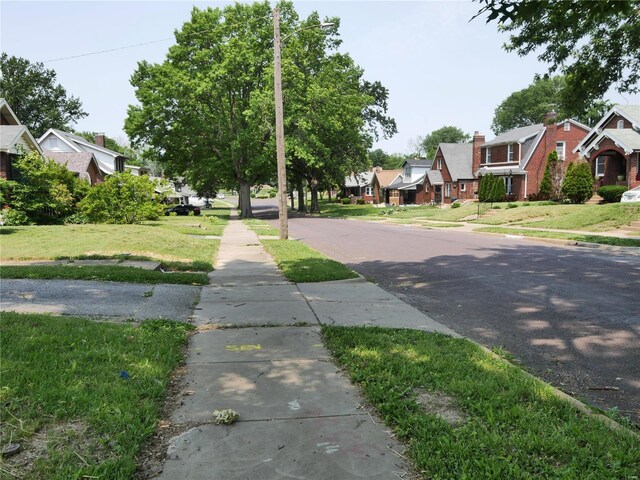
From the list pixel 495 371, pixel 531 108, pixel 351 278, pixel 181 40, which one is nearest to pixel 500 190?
pixel 181 40

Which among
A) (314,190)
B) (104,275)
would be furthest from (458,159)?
(104,275)

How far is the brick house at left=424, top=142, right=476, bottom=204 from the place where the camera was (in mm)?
55469

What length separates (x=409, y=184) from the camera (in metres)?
70.4

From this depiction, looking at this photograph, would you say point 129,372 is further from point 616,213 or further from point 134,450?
point 616,213

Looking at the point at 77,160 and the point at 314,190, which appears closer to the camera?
the point at 77,160

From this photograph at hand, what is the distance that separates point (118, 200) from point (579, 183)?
30.9 meters

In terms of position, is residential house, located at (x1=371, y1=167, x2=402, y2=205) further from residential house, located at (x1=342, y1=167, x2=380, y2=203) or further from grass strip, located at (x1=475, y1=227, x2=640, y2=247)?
grass strip, located at (x1=475, y1=227, x2=640, y2=247)

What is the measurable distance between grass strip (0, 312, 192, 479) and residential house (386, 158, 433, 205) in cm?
6489

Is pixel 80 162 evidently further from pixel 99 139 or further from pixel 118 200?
pixel 99 139

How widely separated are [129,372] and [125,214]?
79.9 feet

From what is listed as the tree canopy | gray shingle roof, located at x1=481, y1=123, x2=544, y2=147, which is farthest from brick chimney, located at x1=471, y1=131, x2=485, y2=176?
the tree canopy

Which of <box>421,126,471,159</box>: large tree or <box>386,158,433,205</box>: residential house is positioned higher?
<box>421,126,471,159</box>: large tree

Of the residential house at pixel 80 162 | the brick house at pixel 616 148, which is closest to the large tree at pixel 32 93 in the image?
the residential house at pixel 80 162

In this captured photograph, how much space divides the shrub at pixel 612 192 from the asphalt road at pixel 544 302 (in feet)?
67.4
